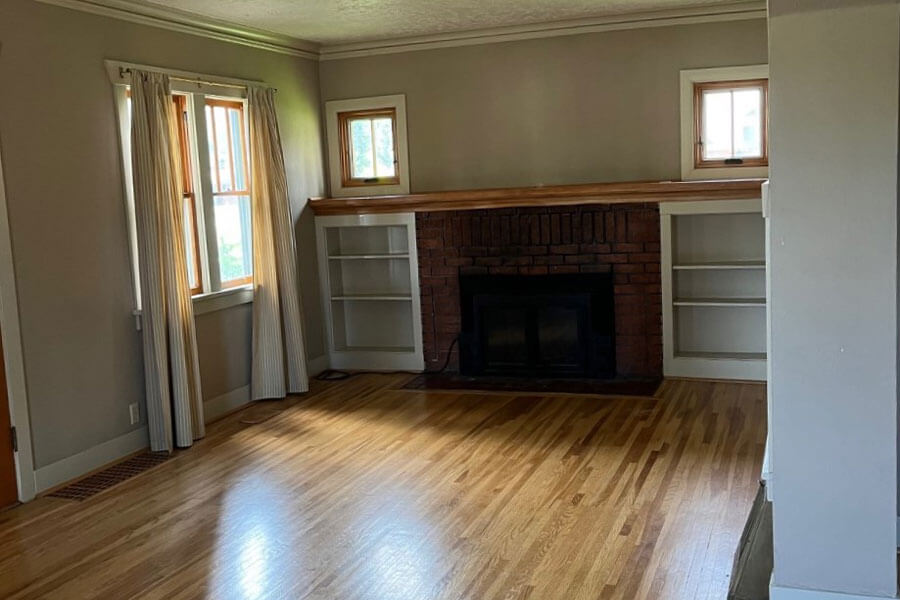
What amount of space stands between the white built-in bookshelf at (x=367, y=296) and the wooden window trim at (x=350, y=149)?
1.21 ft

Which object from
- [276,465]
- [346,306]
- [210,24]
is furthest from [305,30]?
[276,465]

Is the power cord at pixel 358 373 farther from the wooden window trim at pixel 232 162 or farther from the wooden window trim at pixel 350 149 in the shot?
the wooden window trim at pixel 350 149

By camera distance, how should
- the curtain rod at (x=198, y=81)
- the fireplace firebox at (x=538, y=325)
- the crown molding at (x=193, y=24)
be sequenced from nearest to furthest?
1. the crown molding at (x=193, y=24)
2. the curtain rod at (x=198, y=81)
3. the fireplace firebox at (x=538, y=325)

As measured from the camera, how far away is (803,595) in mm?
2895

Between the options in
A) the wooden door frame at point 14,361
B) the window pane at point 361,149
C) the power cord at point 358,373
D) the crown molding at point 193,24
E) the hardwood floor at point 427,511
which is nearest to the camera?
the hardwood floor at point 427,511

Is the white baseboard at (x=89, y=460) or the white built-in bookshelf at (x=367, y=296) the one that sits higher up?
the white built-in bookshelf at (x=367, y=296)

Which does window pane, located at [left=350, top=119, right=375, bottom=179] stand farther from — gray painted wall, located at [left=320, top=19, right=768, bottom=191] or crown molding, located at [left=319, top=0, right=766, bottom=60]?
crown molding, located at [left=319, top=0, right=766, bottom=60]

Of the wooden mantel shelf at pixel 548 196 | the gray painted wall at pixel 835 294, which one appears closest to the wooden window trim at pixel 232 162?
the wooden mantel shelf at pixel 548 196

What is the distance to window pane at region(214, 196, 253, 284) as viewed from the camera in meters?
6.26

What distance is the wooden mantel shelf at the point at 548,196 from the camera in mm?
6219

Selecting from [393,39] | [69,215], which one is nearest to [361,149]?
[393,39]

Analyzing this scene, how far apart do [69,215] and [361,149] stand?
9.93 ft

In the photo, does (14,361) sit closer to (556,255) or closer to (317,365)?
(317,365)

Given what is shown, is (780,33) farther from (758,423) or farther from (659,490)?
(758,423)
